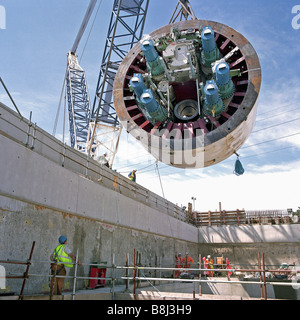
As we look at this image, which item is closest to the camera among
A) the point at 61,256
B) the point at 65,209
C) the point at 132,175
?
the point at 61,256

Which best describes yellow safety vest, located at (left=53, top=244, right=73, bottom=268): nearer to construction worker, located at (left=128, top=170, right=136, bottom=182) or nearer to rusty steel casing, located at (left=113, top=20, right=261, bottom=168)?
rusty steel casing, located at (left=113, top=20, right=261, bottom=168)

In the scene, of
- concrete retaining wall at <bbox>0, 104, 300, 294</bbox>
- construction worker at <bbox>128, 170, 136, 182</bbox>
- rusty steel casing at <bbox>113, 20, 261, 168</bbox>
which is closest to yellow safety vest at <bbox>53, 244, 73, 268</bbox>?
concrete retaining wall at <bbox>0, 104, 300, 294</bbox>

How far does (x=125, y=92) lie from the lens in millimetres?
9953

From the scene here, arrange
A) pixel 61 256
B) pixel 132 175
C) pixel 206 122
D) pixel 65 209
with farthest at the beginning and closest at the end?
pixel 132 175
pixel 65 209
pixel 206 122
pixel 61 256

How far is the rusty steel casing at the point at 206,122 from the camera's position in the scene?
8398mm

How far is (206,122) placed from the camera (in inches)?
352

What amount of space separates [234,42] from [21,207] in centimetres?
737

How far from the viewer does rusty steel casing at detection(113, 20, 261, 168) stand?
8.40 metres

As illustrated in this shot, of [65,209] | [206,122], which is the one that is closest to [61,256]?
[65,209]

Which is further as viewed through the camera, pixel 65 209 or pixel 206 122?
pixel 65 209

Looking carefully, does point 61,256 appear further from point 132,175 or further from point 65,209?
point 132,175
